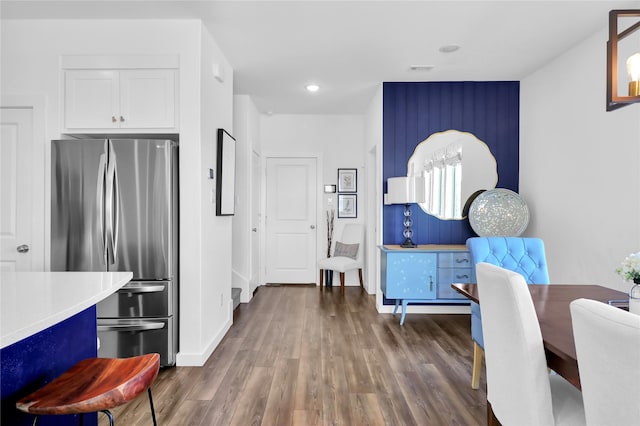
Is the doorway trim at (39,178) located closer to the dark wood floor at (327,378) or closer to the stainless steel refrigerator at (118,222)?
the stainless steel refrigerator at (118,222)

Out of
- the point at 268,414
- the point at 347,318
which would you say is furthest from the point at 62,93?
the point at 347,318

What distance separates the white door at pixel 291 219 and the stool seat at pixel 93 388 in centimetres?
416

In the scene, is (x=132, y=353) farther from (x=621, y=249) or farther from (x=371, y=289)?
(x=621, y=249)

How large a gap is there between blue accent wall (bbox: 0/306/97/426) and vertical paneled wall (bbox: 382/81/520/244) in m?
3.10

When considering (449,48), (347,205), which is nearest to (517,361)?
(449,48)

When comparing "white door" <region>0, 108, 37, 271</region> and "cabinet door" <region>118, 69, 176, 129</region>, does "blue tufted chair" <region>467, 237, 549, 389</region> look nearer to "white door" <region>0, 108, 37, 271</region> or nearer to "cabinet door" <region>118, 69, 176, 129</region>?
"cabinet door" <region>118, 69, 176, 129</region>

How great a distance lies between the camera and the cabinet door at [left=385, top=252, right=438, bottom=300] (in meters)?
3.63

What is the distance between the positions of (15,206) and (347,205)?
13.1 feet

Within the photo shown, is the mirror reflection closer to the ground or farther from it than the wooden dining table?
farther from it

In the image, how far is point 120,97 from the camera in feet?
8.72

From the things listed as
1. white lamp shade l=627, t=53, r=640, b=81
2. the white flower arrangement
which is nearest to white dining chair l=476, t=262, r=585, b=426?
the white flower arrangement

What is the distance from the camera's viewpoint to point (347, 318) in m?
3.83

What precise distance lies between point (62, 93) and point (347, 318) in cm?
333

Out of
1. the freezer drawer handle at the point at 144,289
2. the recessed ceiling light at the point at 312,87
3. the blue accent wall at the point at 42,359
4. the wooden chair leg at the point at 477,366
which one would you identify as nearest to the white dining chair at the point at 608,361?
the wooden chair leg at the point at 477,366
